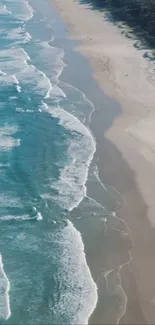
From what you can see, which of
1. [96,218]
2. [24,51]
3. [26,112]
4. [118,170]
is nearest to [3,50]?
[24,51]

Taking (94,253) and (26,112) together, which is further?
(26,112)

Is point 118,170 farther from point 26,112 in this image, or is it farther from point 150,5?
point 150,5

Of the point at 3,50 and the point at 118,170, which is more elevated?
the point at 118,170

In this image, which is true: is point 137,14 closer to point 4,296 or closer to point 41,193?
point 41,193

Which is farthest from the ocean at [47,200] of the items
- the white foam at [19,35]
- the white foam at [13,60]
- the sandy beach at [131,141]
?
the white foam at [19,35]

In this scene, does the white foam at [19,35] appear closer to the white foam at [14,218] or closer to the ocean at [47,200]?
the ocean at [47,200]

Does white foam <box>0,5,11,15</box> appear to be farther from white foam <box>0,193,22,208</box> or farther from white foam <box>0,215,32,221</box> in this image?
white foam <box>0,215,32,221</box>
